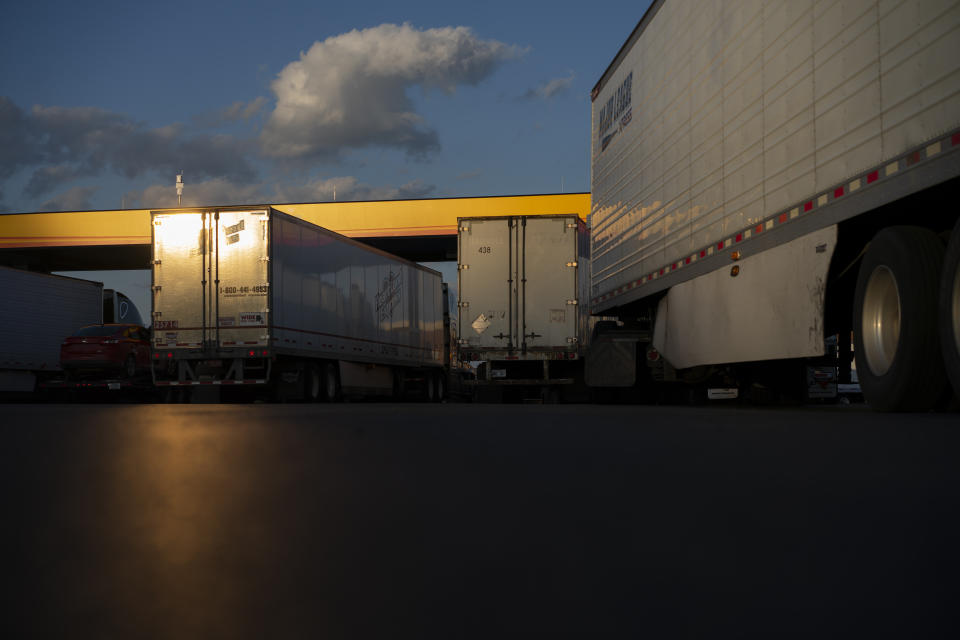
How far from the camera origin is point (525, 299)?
70.1 feet

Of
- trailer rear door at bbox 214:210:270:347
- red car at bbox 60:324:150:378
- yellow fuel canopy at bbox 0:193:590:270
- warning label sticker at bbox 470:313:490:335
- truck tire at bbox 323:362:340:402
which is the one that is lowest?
truck tire at bbox 323:362:340:402

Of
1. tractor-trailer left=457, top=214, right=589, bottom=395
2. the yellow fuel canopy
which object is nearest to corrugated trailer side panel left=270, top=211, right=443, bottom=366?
tractor-trailer left=457, top=214, right=589, bottom=395

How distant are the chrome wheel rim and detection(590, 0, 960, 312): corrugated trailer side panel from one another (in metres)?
0.73

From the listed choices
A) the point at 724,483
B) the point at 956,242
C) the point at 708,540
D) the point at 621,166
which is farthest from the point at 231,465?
the point at 621,166

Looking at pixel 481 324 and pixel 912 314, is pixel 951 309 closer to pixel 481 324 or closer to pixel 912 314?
pixel 912 314

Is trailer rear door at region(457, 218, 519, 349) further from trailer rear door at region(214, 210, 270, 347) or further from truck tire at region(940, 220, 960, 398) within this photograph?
truck tire at region(940, 220, 960, 398)

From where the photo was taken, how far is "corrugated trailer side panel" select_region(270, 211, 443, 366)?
20406mm

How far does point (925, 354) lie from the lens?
7863mm

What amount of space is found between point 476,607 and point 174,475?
2508 mm

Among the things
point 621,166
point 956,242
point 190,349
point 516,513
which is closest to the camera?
point 516,513

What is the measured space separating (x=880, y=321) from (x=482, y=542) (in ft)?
22.9

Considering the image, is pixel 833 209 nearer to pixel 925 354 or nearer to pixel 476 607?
pixel 925 354

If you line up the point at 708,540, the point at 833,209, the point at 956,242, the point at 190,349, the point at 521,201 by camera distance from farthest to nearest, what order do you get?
1. the point at 521,201
2. the point at 190,349
3. the point at 833,209
4. the point at 956,242
5. the point at 708,540

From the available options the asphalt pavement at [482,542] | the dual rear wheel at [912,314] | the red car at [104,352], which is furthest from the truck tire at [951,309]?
the red car at [104,352]
